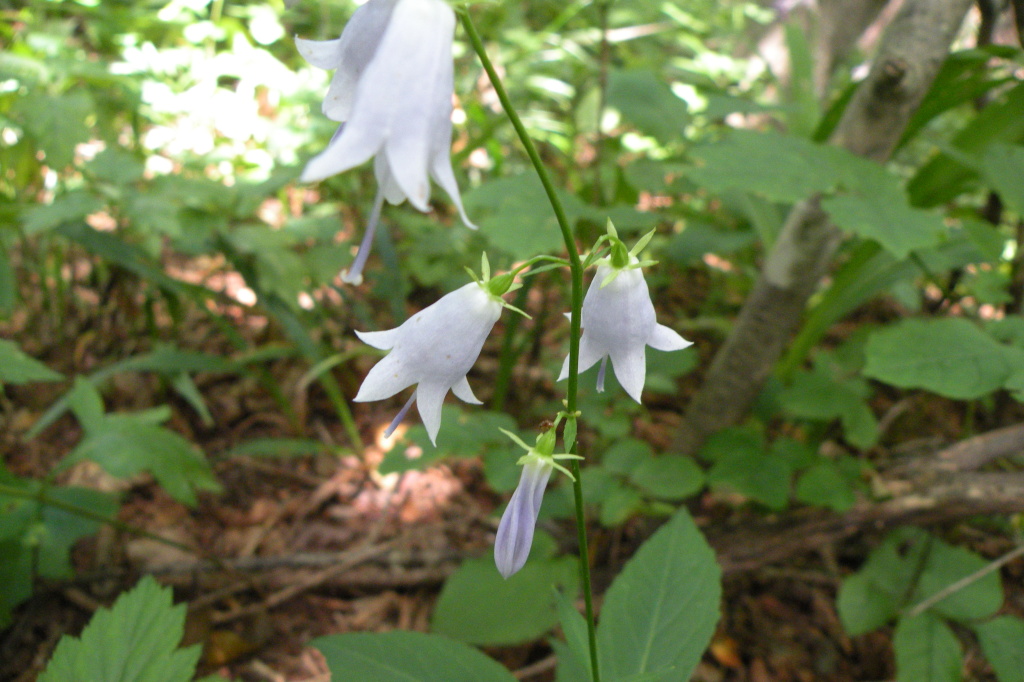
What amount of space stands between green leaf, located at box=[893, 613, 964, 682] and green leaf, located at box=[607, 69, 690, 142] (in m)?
1.62

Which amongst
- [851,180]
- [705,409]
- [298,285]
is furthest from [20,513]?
[851,180]

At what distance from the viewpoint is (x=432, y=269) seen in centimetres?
279

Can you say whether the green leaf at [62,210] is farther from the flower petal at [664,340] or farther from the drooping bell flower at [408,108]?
the flower petal at [664,340]

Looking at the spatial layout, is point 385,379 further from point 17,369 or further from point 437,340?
point 17,369

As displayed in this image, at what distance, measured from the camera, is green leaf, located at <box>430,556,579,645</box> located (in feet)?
5.58

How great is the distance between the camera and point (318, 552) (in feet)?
7.02

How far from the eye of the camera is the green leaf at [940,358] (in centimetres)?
146

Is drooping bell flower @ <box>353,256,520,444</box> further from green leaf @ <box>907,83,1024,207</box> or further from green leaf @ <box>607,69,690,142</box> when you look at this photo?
green leaf @ <box>907,83,1024,207</box>

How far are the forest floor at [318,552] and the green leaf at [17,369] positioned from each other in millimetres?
692

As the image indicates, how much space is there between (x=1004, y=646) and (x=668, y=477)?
882 millimetres

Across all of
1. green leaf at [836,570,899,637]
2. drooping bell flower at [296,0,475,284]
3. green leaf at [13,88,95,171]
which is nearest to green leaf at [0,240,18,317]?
green leaf at [13,88,95,171]

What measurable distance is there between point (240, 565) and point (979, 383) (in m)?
2.14

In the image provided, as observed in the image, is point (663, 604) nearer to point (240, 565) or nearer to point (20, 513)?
point (240, 565)

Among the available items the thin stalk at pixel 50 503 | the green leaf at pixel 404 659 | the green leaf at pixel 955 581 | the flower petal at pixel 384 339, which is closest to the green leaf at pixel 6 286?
the thin stalk at pixel 50 503
